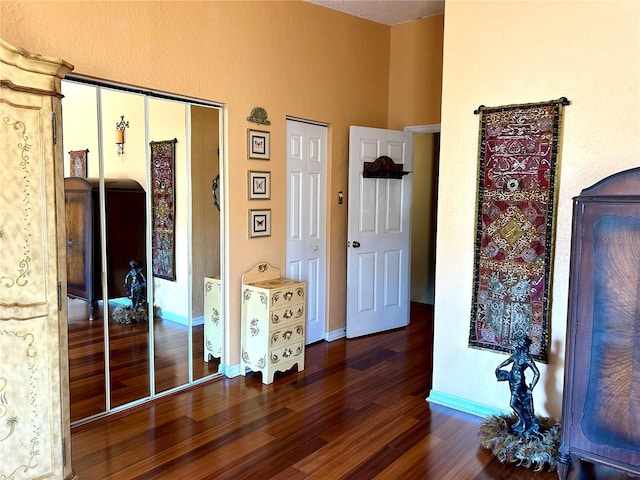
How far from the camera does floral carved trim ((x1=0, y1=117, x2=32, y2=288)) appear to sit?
79.4 inches

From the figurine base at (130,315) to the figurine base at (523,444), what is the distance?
2256 mm

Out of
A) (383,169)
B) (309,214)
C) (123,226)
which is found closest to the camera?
(123,226)

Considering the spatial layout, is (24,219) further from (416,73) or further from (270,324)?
(416,73)

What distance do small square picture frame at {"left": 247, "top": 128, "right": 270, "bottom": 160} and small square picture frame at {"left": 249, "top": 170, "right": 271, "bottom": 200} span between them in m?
0.13

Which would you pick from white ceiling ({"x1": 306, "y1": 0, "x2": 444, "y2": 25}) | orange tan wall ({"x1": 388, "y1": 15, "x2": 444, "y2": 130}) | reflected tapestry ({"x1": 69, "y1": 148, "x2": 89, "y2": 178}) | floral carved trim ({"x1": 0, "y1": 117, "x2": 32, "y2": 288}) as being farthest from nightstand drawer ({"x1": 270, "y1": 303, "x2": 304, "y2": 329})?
white ceiling ({"x1": 306, "y1": 0, "x2": 444, "y2": 25})

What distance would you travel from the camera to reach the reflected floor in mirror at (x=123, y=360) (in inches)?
118

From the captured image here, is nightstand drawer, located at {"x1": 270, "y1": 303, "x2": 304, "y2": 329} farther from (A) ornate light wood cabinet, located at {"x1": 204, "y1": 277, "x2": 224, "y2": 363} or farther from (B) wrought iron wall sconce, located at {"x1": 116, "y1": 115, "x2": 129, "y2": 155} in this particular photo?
(B) wrought iron wall sconce, located at {"x1": 116, "y1": 115, "x2": 129, "y2": 155}

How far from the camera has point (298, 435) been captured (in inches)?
114

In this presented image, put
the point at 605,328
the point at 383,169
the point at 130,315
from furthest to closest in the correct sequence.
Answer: the point at 383,169, the point at 130,315, the point at 605,328

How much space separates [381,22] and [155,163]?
290cm

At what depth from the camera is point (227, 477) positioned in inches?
97.3

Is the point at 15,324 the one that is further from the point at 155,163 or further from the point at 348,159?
the point at 348,159

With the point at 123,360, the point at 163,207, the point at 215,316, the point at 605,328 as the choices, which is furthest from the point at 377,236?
the point at 605,328

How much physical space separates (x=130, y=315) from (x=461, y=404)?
2266 mm
